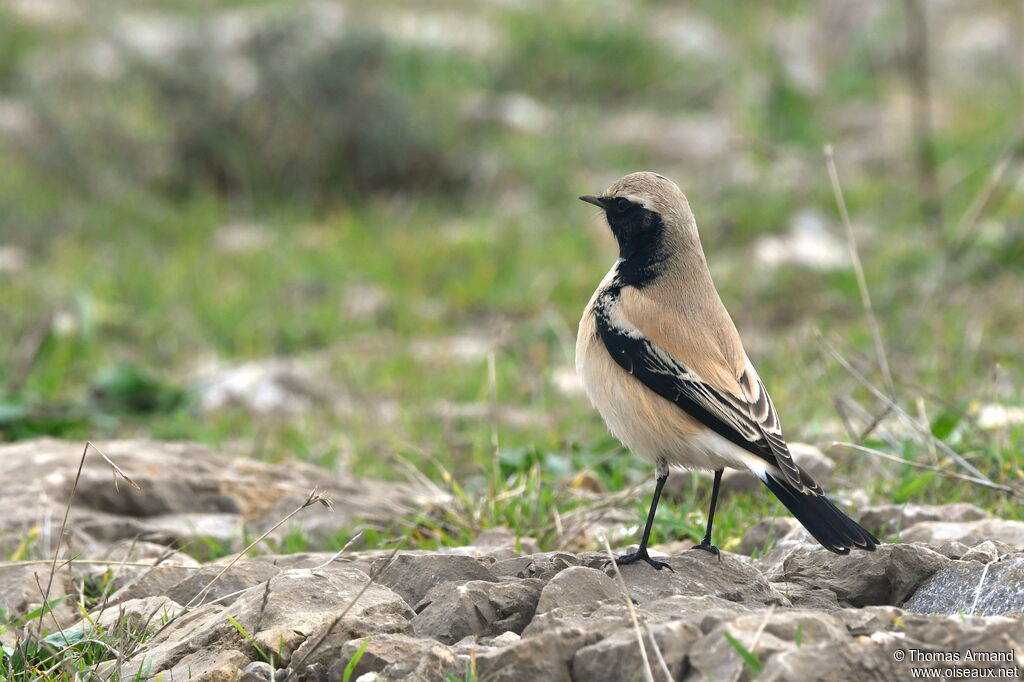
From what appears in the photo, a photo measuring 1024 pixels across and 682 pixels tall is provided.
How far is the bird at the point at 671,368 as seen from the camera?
3973 mm

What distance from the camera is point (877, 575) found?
3633 mm

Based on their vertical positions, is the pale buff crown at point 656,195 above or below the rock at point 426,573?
above

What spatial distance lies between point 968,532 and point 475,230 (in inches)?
248

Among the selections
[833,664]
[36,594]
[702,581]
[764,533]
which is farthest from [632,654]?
[36,594]

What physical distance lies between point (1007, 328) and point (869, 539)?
511cm

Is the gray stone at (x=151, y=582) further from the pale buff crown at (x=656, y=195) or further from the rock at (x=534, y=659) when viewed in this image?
the pale buff crown at (x=656, y=195)

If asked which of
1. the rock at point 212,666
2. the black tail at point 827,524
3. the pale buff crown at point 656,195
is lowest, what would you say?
the rock at point 212,666

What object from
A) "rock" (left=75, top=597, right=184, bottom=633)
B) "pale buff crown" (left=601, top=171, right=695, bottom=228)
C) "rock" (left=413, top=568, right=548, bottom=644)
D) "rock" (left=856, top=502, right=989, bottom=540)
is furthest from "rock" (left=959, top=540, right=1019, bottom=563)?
"rock" (left=75, top=597, right=184, bottom=633)

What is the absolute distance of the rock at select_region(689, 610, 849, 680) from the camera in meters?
2.81

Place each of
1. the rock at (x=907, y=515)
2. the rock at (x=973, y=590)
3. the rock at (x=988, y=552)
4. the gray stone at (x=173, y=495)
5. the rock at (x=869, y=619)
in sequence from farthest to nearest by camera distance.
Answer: the gray stone at (x=173, y=495), the rock at (x=907, y=515), the rock at (x=988, y=552), the rock at (x=973, y=590), the rock at (x=869, y=619)

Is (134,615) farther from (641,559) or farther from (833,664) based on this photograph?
(833,664)

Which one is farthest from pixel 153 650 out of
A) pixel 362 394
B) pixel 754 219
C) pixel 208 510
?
pixel 754 219

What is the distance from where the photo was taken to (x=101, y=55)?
13.0 meters

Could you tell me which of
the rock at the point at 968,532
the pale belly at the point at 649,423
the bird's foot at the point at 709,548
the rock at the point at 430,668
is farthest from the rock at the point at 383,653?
the rock at the point at 968,532
